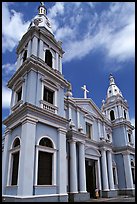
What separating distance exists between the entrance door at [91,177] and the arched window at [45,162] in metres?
7.09

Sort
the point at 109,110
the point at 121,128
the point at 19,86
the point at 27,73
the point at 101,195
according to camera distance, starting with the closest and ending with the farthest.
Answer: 1. the point at 27,73
2. the point at 19,86
3. the point at 101,195
4. the point at 121,128
5. the point at 109,110

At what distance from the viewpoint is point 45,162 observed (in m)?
11.8

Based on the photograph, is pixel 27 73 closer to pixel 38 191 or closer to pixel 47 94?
pixel 47 94

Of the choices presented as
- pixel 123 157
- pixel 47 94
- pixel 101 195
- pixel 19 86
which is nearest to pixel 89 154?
pixel 101 195

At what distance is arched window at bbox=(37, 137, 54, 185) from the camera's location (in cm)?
1126

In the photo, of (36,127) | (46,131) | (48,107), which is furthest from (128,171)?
(36,127)

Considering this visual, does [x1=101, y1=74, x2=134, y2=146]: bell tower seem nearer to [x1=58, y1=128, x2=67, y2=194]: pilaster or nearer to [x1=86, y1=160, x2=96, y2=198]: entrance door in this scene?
→ [x1=86, y1=160, x2=96, y2=198]: entrance door

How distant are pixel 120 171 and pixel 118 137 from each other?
13.1 ft

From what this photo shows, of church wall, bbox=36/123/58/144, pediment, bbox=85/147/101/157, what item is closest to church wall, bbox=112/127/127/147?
pediment, bbox=85/147/101/157

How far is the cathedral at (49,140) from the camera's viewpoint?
1102cm

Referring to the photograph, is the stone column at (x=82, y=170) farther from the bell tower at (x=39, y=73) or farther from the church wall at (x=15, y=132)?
the church wall at (x=15, y=132)

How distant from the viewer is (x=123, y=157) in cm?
2261

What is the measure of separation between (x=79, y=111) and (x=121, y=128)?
8.10 m

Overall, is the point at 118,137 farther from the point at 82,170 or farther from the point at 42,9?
the point at 42,9
